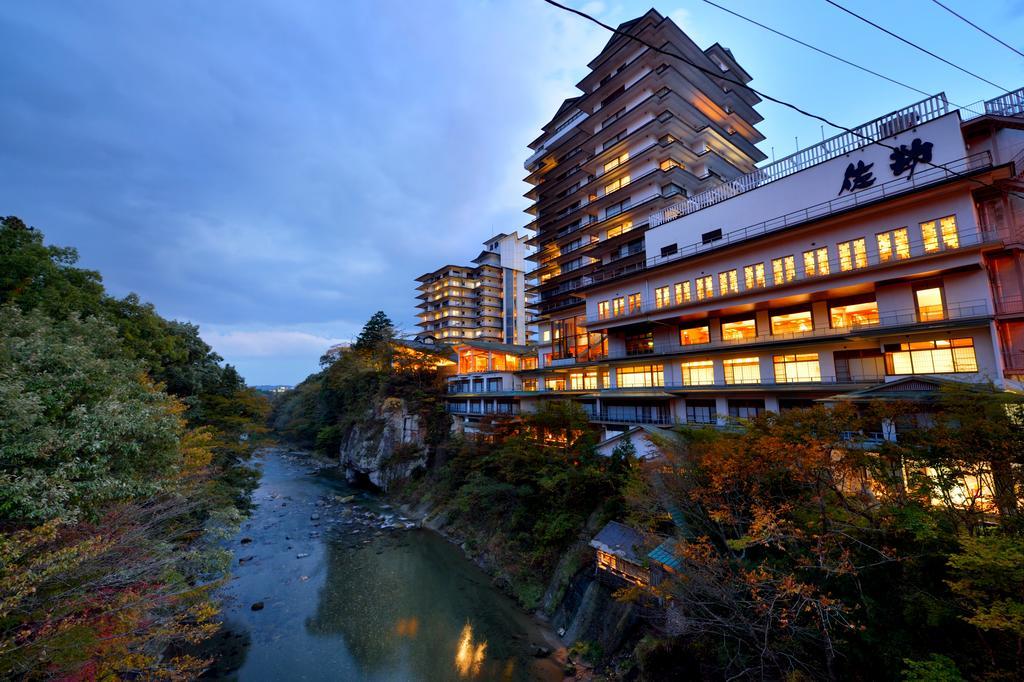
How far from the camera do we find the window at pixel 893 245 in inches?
642

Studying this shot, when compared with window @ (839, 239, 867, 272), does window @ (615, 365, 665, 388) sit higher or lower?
lower

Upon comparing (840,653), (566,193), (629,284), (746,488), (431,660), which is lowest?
(431,660)

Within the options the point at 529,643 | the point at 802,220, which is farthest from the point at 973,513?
the point at 802,220

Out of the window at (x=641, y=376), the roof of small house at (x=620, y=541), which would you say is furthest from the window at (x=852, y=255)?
the roof of small house at (x=620, y=541)

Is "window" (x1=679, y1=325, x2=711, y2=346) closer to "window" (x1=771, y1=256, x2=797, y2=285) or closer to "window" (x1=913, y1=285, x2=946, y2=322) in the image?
"window" (x1=771, y1=256, x2=797, y2=285)

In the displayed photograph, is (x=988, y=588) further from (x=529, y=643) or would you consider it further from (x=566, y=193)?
(x=566, y=193)

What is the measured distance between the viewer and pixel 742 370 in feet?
69.7

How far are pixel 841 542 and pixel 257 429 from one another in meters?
27.5

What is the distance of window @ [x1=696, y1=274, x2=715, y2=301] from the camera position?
74.2 feet

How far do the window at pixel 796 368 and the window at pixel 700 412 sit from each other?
12.6 feet

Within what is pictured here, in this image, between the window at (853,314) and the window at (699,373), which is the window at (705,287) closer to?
the window at (699,373)

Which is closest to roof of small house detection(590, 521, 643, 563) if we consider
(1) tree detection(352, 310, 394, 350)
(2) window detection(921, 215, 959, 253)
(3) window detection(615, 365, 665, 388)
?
(3) window detection(615, 365, 665, 388)

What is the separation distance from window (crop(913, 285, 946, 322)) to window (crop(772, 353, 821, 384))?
13.6ft

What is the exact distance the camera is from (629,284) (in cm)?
2734
